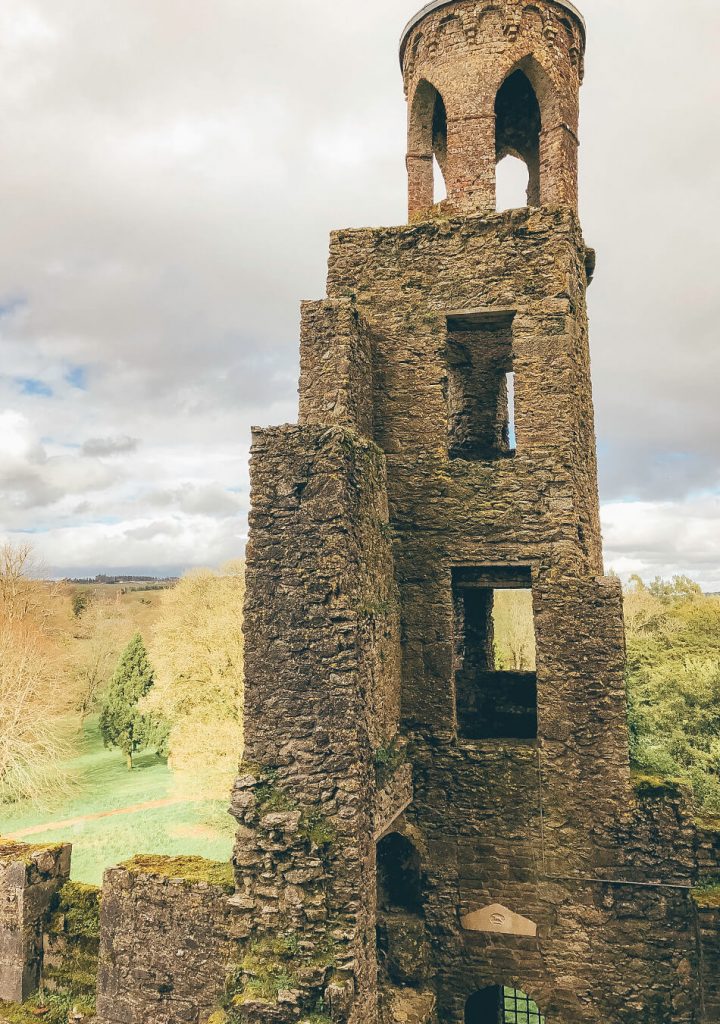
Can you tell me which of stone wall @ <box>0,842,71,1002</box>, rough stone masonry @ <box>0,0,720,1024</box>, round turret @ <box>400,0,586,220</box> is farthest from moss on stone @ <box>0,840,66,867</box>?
round turret @ <box>400,0,586,220</box>

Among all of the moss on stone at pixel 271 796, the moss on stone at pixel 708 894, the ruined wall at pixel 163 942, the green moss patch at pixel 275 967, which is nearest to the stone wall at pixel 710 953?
the moss on stone at pixel 708 894

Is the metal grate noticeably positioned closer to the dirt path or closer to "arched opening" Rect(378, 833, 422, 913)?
"arched opening" Rect(378, 833, 422, 913)

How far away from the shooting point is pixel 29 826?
23.1 m

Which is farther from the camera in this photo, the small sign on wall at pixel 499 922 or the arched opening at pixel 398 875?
the arched opening at pixel 398 875

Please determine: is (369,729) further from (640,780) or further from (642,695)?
(642,695)

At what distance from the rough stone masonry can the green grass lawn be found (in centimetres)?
1092

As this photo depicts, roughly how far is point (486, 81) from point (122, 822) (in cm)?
2155

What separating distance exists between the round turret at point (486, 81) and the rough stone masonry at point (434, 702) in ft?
0.12

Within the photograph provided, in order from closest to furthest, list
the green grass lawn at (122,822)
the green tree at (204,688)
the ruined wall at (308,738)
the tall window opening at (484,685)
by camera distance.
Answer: the ruined wall at (308,738) → the tall window opening at (484,685) → the green tree at (204,688) → the green grass lawn at (122,822)

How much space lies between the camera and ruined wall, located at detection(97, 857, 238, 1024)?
23.2 feet

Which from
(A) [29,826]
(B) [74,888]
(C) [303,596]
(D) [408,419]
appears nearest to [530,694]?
(D) [408,419]

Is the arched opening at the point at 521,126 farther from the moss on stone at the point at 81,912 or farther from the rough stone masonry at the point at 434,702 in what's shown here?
the moss on stone at the point at 81,912

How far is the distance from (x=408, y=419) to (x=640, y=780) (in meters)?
4.85

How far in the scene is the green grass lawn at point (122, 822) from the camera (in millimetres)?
19578
